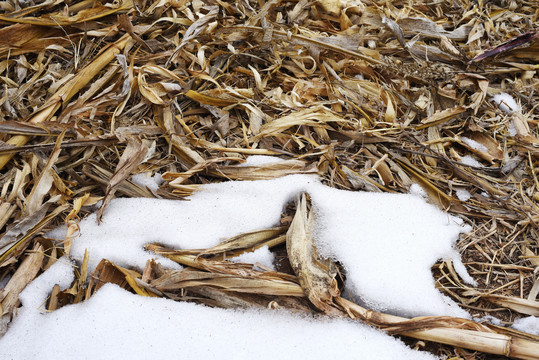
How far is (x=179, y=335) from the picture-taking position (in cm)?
94

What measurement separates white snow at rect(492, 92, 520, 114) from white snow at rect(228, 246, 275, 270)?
1130 millimetres

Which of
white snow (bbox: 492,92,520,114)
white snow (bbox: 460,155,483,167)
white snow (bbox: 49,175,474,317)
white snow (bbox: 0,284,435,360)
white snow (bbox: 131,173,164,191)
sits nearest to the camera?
white snow (bbox: 0,284,435,360)

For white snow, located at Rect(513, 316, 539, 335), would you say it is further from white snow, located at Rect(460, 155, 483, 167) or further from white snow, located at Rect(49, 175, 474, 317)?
white snow, located at Rect(460, 155, 483, 167)

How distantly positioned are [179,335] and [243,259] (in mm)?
268

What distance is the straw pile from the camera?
41.1 inches

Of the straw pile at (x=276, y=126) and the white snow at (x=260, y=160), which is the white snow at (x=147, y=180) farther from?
the white snow at (x=260, y=160)

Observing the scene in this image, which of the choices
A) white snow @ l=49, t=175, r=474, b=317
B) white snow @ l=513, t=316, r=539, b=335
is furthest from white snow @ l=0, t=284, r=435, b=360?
white snow @ l=513, t=316, r=539, b=335

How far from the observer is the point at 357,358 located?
91cm

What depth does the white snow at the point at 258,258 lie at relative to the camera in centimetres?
110

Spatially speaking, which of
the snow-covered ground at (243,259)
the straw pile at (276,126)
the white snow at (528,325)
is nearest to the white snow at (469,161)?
the straw pile at (276,126)

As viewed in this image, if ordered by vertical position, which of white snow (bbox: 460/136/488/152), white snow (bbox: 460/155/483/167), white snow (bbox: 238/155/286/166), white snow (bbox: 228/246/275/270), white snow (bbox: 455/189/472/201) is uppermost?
white snow (bbox: 238/155/286/166)

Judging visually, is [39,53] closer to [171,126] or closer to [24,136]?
[24,136]

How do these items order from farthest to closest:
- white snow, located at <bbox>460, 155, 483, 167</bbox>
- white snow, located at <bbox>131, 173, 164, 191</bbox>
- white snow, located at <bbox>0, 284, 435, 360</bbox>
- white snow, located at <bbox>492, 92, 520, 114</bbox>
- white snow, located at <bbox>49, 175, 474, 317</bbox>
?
white snow, located at <bbox>492, 92, 520, 114</bbox>
white snow, located at <bbox>460, 155, 483, 167</bbox>
white snow, located at <bbox>131, 173, 164, 191</bbox>
white snow, located at <bbox>49, 175, 474, 317</bbox>
white snow, located at <bbox>0, 284, 435, 360</bbox>

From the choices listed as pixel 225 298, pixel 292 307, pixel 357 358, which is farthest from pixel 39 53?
pixel 357 358
